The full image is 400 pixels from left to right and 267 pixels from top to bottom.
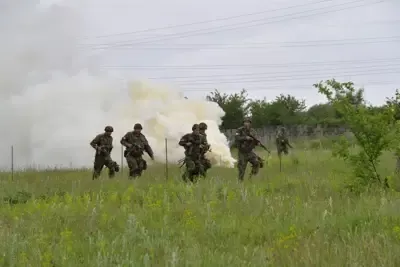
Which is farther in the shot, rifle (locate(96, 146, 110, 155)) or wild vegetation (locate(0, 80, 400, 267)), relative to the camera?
rifle (locate(96, 146, 110, 155))

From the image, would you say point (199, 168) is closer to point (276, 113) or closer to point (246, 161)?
point (246, 161)

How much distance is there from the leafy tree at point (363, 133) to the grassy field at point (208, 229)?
0.55 metres

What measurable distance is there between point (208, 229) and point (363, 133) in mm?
5647

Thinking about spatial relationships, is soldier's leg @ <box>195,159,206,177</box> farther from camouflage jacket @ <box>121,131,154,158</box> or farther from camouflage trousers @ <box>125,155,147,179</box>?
camouflage trousers @ <box>125,155,147,179</box>

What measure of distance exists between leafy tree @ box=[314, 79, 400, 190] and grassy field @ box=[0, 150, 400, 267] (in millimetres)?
546

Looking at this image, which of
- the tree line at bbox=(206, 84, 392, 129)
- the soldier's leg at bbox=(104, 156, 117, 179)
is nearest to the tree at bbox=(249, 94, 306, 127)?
the tree line at bbox=(206, 84, 392, 129)

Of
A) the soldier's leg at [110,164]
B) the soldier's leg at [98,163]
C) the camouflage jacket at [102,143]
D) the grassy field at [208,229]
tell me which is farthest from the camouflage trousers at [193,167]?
the grassy field at [208,229]

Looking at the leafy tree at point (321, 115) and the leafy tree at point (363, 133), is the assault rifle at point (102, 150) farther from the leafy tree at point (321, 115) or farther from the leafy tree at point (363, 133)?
the leafy tree at point (321, 115)

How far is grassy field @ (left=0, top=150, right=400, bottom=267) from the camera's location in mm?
6855

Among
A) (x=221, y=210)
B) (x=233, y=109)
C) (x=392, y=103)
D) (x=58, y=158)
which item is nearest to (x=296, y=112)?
(x=233, y=109)

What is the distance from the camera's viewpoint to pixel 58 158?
104ft

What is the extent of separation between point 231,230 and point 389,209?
2359mm

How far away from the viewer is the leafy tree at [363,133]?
13312 millimetres

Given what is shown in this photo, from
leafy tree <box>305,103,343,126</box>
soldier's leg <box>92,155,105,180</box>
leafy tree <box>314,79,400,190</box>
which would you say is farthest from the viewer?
leafy tree <box>305,103,343,126</box>
